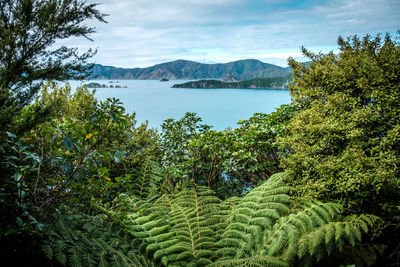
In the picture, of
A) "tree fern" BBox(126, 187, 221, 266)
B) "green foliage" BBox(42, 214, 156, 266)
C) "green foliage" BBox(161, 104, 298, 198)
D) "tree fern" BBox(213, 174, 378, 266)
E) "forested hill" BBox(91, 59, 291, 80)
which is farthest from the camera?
"forested hill" BBox(91, 59, 291, 80)

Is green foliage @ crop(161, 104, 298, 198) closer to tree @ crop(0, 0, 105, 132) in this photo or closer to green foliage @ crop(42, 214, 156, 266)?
green foliage @ crop(42, 214, 156, 266)

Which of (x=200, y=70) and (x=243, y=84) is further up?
(x=200, y=70)

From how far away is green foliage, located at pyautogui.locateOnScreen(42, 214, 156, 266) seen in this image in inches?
68.8

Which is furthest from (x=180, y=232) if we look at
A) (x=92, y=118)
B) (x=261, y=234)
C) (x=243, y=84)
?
(x=243, y=84)

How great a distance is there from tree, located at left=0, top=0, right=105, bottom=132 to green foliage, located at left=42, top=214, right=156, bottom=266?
102cm

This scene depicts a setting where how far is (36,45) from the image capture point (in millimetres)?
2619

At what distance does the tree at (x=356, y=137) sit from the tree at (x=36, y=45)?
3.07 m

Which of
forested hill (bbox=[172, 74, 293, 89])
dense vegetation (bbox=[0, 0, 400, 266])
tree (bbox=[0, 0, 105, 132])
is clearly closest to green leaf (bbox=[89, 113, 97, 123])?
dense vegetation (bbox=[0, 0, 400, 266])

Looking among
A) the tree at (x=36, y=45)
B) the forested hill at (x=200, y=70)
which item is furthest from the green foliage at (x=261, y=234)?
the forested hill at (x=200, y=70)

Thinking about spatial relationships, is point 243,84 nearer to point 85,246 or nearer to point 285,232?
point 285,232

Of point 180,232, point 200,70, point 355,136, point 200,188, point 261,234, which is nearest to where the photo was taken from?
point 261,234

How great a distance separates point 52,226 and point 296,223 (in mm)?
2271

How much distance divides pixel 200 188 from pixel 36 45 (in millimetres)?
3023

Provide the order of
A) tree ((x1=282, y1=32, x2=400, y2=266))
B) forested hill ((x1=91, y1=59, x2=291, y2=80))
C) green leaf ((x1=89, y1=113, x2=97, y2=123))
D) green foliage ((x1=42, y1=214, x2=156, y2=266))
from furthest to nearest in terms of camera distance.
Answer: forested hill ((x1=91, y1=59, x2=291, y2=80))
tree ((x1=282, y1=32, x2=400, y2=266))
green leaf ((x1=89, y1=113, x2=97, y2=123))
green foliage ((x1=42, y1=214, x2=156, y2=266))
